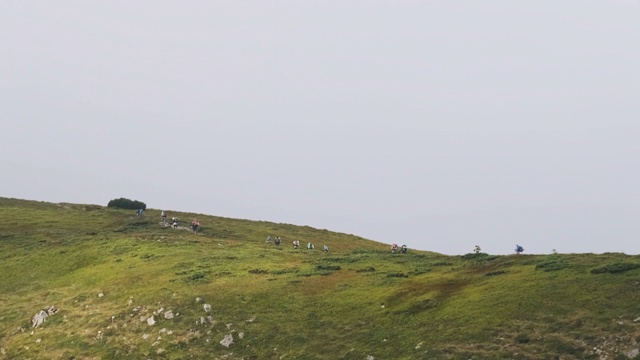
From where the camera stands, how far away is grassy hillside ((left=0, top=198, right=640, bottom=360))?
1150 inches

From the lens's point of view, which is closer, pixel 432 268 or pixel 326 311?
pixel 326 311

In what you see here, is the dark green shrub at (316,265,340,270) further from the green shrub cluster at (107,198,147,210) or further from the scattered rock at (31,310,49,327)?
the green shrub cluster at (107,198,147,210)

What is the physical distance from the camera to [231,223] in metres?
106

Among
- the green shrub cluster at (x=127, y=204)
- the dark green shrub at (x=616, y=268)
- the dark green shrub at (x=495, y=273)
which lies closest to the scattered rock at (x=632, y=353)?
the dark green shrub at (x=616, y=268)

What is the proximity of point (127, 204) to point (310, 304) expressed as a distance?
8626 centimetres

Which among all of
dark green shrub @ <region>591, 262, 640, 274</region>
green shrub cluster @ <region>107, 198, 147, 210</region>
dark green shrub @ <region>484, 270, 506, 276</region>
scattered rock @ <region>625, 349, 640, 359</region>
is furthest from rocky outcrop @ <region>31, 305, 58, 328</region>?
green shrub cluster @ <region>107, 198, 147, 210</region>

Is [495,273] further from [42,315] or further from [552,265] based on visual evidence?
[42,315]

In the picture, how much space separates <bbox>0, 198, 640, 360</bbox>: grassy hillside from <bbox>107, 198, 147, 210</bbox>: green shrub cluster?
48.3 meters

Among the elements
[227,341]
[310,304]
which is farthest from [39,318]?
[310,304]

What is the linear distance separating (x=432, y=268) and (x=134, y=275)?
93.9 ft

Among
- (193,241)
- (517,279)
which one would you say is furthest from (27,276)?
(517,279)

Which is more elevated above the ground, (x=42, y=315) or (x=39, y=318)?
(x=42, y=315)

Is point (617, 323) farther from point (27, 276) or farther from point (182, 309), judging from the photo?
point (27, 276)

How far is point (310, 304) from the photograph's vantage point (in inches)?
1631
